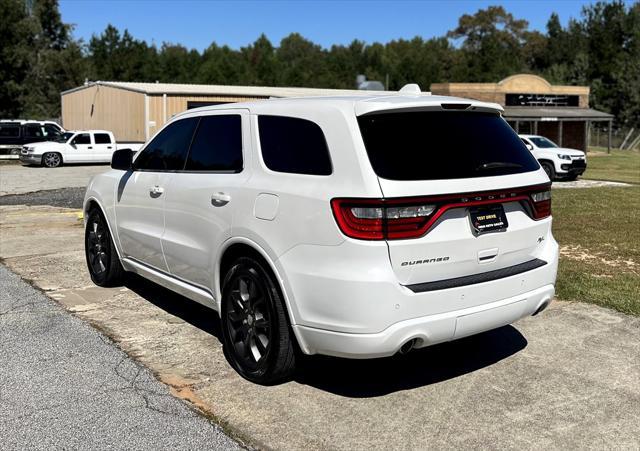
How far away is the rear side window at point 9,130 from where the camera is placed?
31.2 metres

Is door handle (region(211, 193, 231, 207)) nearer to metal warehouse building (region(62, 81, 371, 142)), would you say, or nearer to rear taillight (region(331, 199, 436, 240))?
rear taillight (region(331, 199, 436, 240))

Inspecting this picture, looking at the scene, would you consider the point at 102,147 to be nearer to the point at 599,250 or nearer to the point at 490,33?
the point at 599,250

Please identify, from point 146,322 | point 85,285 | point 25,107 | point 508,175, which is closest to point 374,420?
point 508,175

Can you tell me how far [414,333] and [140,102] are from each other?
33.3 m

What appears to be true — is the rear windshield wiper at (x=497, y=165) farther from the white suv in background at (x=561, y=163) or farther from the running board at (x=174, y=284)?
the white suv in background at (x=561, y=163)

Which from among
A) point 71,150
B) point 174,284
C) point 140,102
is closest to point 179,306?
point 174,284

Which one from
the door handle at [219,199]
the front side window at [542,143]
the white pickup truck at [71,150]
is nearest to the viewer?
the door handle at [219,199]

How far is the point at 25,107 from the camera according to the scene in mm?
54750

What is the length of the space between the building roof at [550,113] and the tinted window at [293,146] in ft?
125

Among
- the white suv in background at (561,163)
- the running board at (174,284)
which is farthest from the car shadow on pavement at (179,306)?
the white suv in background at (561,163)

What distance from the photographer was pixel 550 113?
4222cm

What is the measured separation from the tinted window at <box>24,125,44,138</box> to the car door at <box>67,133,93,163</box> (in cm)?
370

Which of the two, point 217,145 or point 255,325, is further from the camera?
point 217,145

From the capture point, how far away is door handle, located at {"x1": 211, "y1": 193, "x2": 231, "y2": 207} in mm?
4434
